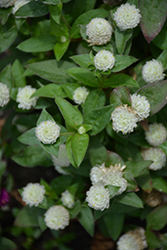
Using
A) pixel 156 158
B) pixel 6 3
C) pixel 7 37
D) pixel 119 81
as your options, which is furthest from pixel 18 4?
pixel 156 158

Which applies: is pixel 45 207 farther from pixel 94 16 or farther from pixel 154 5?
pixel 154 5

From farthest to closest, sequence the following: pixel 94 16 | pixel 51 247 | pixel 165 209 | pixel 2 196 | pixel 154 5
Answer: pixel 51 247, pixel 2 196, pixel 165 209, pixel 94 16, pixel 154 5

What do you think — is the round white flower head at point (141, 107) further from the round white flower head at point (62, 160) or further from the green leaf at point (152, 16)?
the round white flower head at point (62, 160)

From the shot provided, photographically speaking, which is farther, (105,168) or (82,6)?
(82,6)

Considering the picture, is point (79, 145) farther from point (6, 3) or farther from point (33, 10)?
point (6, 3)

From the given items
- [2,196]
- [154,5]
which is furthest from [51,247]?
[154,5]

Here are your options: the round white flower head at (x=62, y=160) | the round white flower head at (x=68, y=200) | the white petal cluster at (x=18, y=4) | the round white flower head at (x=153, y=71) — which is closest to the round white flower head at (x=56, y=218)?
the round white flower head at (x=68, y=200)
